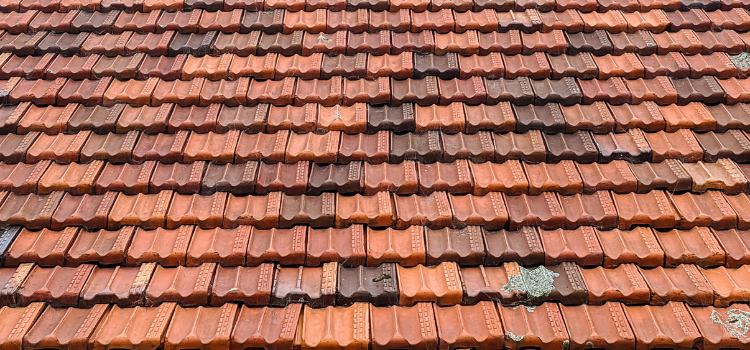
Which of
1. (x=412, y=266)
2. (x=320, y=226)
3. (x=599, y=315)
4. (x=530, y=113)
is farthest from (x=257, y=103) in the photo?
(x=599, y=315)

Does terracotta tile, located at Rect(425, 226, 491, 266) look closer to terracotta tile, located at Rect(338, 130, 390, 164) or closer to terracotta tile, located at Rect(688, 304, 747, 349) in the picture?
terracotta tile, located at Rect(338, 130, 390, 164)

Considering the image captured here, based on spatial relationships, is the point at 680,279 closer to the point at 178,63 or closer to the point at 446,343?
the point at 446,343

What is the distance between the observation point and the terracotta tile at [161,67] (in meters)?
3.38

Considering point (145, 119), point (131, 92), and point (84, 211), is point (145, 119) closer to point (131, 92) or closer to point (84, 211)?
point (131, 92)

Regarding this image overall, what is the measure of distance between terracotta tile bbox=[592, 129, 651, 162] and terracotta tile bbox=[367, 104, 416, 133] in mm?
1067

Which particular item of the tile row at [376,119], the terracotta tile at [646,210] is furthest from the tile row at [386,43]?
the terracotta tile at [646,210]

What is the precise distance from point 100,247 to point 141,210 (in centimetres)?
26

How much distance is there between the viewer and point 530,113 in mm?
3105

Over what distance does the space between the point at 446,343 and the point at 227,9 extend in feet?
9.26

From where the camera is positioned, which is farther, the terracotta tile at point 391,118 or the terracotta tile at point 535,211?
the terracotta tile at point 391,118

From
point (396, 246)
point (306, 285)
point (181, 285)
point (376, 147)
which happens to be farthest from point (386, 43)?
point (181, 285)

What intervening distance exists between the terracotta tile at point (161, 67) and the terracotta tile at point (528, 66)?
2.11 metres

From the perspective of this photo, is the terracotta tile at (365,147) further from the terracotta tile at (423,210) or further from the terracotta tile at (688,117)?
the terracotta tile at (688,117)

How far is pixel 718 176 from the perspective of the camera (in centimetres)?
282
